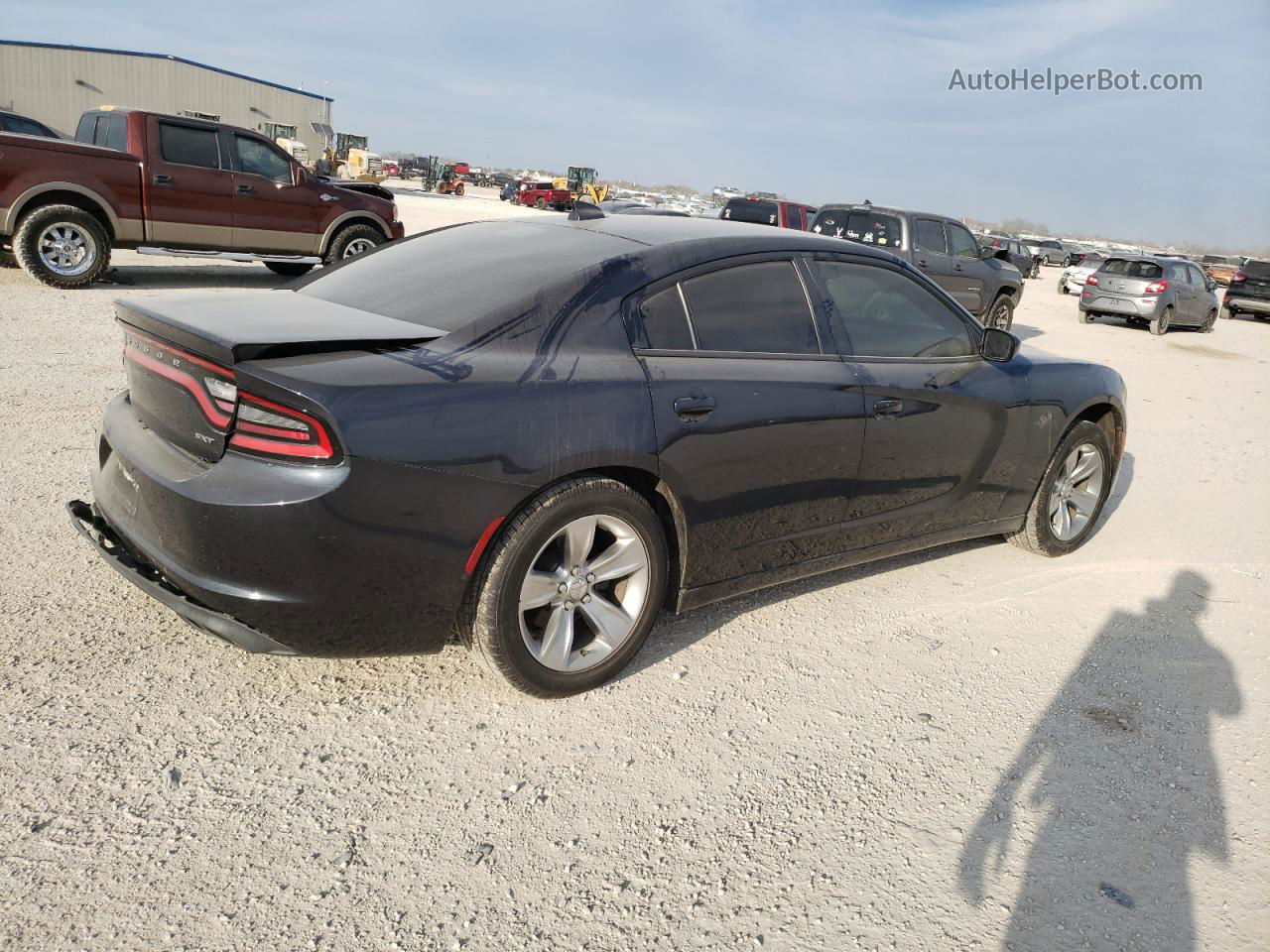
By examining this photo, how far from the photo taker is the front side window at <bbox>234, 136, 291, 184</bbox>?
456 inches

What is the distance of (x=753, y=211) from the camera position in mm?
16031

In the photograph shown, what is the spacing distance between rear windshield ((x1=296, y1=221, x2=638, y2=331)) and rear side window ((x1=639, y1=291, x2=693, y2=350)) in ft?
0.79

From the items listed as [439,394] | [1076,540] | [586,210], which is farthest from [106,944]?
[1076,540]

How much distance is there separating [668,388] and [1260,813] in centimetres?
230

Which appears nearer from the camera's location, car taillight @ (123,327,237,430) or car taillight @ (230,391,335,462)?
car taillight @ (230,391,335,462)

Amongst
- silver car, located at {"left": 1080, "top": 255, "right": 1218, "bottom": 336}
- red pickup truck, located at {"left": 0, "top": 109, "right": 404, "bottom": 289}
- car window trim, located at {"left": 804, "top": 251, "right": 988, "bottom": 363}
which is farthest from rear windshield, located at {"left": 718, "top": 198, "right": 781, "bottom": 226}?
car window trim, located at {"left": 804, "top": 251, "right": 988, "bottom": 363}

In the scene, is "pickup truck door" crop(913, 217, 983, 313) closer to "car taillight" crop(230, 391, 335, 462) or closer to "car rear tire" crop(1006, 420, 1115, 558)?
"car rear tire" crop(1006, 420, 1115, 558)

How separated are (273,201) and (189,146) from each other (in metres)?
1.08

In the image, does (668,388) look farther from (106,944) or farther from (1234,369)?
(1234,369)

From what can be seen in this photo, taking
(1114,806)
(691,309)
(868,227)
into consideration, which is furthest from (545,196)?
(1114,806)

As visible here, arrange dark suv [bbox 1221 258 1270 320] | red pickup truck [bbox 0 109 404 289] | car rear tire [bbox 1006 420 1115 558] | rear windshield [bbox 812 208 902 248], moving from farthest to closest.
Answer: dark suv [bbox 1221 258 1270 320] < rear windshield [bbox 812 208 902 248] < red pickup truck [bbox 0 109 404 289] < car rear tire [bbox 1006 420 1115 558]

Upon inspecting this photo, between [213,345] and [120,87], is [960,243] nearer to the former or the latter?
[213,345]

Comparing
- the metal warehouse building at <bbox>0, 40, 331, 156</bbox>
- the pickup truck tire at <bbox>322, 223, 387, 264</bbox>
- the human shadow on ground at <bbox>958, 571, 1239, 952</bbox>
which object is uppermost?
the metal warehouse building at <bbox>0, 40, 331, 156</bbox>

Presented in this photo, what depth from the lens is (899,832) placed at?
8.96 ft
